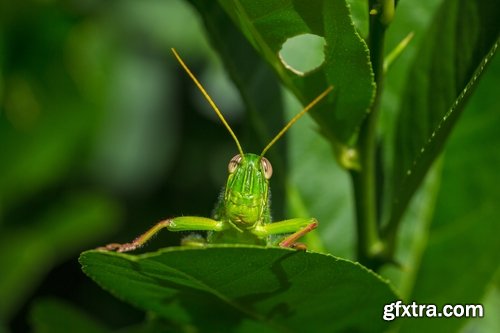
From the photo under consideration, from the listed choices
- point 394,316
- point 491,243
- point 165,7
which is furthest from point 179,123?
point 394,316

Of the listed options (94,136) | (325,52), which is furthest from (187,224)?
(94,136)

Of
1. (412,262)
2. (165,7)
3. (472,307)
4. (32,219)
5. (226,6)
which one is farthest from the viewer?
(165,7)

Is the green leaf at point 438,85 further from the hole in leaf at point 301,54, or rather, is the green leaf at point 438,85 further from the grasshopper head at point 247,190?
the grasshopper head at point 247,190

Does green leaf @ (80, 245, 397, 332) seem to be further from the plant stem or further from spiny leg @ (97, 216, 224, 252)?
spiny leg @ (97, 216, 224, 252)

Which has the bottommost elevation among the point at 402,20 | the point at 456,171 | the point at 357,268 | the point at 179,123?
the point at 357,268

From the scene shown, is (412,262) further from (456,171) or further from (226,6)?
(226,6)

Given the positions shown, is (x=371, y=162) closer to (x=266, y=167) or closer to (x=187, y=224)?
(x=266, y=167)

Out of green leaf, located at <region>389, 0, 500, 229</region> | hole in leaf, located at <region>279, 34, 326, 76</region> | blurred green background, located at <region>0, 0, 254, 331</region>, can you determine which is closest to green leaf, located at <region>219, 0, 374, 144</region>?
hole in leaf, located at <region>279, 34, 326, 76</region>

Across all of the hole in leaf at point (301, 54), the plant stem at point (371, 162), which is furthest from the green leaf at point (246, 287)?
the hole in leaf at point (301, 54)
